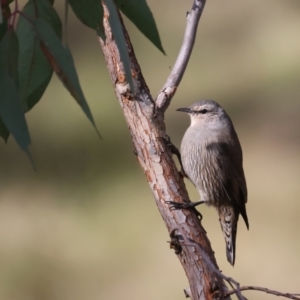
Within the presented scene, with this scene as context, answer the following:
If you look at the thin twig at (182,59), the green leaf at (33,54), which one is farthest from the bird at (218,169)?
the green leaf at (33,54)

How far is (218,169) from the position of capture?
9.86 ft

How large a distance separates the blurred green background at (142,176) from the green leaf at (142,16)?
10.4 ft

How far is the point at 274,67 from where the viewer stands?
724 centimetres

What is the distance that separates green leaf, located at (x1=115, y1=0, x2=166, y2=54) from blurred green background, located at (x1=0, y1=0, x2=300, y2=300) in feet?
10.4

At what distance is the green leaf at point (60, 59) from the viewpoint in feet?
4.78

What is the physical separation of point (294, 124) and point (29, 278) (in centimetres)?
283

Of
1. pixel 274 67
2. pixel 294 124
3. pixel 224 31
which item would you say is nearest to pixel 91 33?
pixel 224 31

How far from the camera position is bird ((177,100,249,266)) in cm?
298

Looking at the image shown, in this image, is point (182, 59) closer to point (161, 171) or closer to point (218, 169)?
point (161, 171)

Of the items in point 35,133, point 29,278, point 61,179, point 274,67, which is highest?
point 274,67

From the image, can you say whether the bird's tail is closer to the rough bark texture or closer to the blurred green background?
the rough bark texture

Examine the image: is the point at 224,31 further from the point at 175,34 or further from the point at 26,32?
the point at 26,32

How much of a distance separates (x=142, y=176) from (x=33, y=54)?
4.32 metres

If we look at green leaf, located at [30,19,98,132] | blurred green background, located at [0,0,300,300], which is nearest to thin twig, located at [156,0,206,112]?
green leaf, located at [30,19,98,132]
